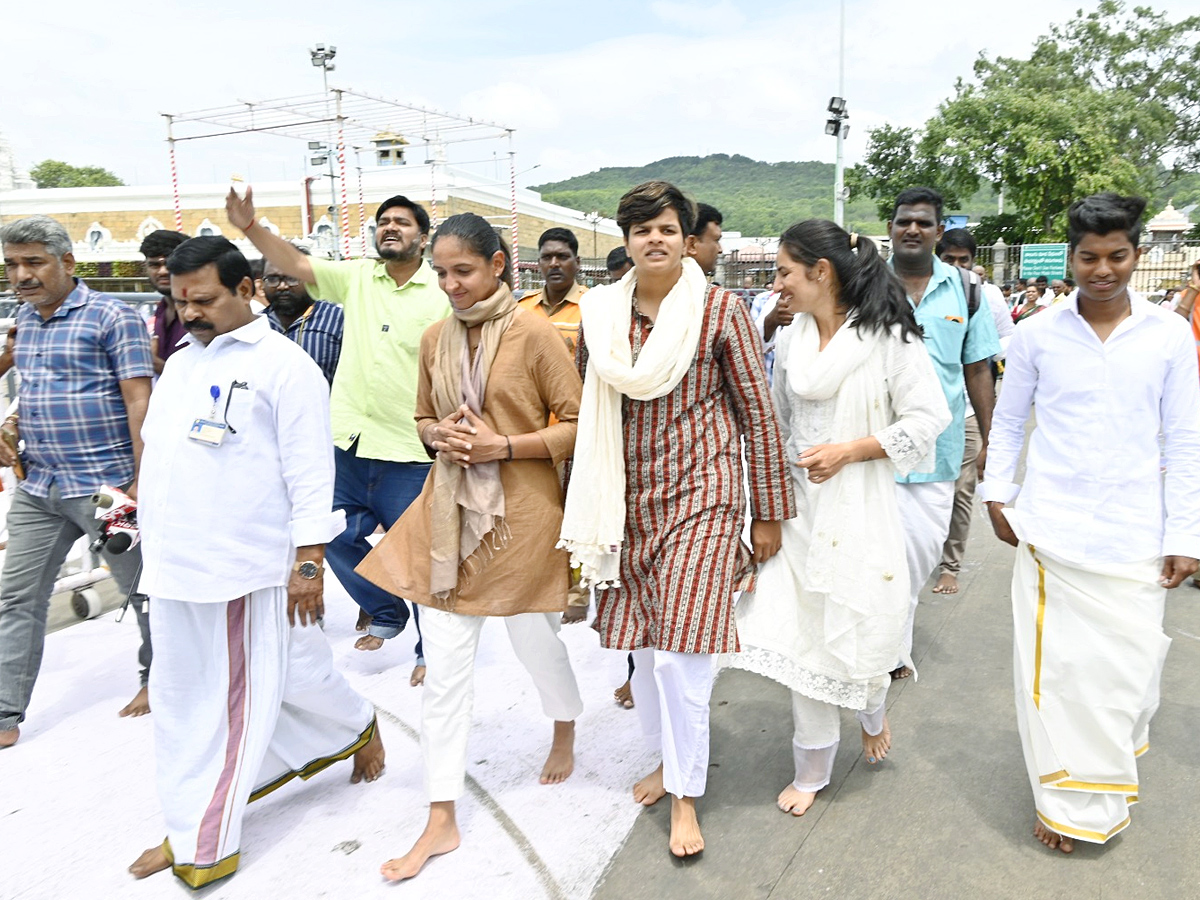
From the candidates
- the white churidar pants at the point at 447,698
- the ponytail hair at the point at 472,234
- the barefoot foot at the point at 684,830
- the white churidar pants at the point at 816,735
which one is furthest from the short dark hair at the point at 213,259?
the white churidar pants at the point at 816,735

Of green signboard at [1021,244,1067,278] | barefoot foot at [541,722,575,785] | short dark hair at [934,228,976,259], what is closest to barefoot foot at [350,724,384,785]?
barefoot foot at [541,722,575,785]

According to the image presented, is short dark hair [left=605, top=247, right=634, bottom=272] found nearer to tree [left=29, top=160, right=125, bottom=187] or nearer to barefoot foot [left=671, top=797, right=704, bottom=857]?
barefoot foot [left=671, top=797, right=704, bottom=857]

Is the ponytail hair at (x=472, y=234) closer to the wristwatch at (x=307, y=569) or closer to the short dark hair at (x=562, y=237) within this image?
Answer: the wristwatch at (x=307, y=569)

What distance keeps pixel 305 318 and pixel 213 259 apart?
192 cm

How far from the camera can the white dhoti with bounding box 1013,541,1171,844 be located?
8.86 ft

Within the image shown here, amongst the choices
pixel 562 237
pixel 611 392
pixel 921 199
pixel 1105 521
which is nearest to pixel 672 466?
pixel 611 392

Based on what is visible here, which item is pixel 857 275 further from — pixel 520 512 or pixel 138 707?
pixel 138 707

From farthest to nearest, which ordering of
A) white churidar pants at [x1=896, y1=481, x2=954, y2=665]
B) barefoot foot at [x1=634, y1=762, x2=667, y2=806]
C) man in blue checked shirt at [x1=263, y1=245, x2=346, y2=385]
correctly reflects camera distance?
1. man in blue checked shirt at [x1=263, y1=245, x2=346, y2=385]
2. white churidar pants at [x1=896, y1=481, x2=954, y2=665]
3. barefoot foot at [x1=634, y1=762, x2=667, y2=806]

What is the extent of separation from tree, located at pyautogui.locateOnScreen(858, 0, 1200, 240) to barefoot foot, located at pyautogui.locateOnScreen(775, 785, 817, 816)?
2701cm

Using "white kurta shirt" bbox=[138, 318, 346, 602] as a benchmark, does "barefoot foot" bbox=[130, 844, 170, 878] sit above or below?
below

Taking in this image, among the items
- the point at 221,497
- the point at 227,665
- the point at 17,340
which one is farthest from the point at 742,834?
the point at 17,340

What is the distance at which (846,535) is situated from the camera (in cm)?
294

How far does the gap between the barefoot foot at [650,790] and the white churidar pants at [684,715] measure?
241 millimetres

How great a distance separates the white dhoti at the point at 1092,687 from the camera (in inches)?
106
